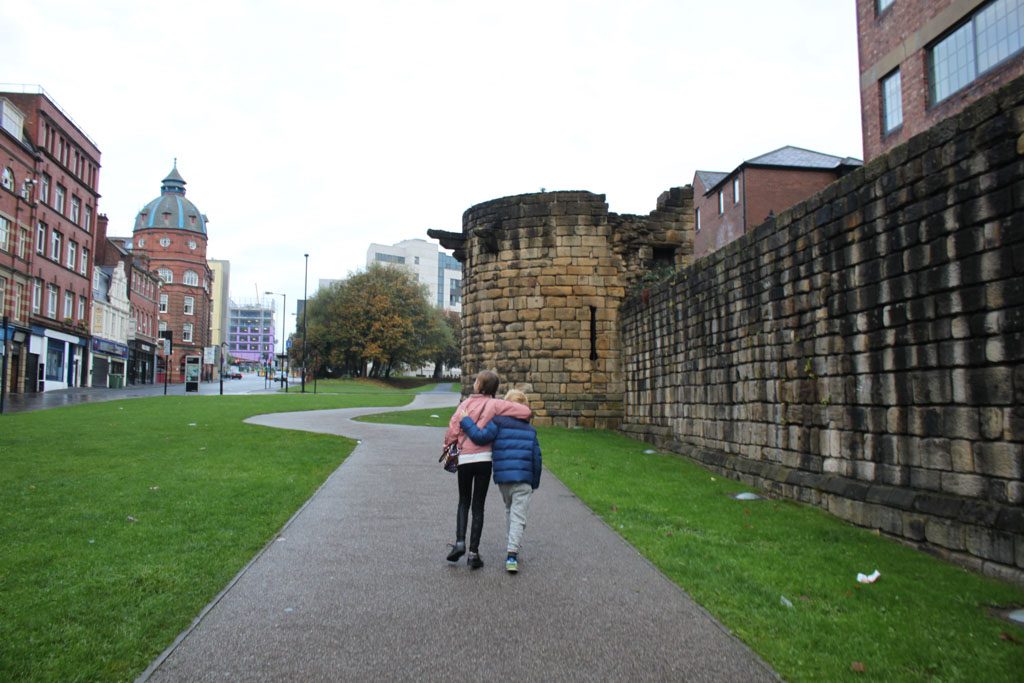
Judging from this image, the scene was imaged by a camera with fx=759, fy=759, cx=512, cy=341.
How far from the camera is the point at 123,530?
264 inches

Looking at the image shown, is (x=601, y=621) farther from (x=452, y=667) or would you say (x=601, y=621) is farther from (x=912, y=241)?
(x=912, y=241)

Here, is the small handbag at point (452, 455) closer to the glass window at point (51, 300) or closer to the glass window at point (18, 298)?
the glass window at point (18, 298)

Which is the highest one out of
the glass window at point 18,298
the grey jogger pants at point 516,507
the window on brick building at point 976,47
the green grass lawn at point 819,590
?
the window on brick building at point 976,47

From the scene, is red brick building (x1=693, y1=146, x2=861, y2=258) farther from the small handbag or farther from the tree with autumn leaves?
the tree with autumn leaves

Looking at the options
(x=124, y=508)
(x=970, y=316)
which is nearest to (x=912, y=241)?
(x=970, y=316)

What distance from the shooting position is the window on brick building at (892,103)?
22281 millimetres

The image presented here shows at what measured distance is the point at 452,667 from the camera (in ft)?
13.0

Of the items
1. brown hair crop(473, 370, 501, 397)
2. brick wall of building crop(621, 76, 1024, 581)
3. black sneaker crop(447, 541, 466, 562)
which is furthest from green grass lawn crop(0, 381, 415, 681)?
brick wall of building crop(621, 76, 1024, 581)

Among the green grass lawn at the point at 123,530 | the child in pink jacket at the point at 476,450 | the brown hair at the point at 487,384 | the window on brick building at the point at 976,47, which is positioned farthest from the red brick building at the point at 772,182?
the child in pink jacket at the point at 476,450

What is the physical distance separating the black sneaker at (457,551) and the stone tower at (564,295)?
1462cm

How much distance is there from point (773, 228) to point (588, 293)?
35.4ft

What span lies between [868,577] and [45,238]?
44833 mm

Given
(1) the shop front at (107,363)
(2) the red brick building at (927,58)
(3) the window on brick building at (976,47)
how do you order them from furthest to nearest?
(1) the shop front at (107,363)
(2) the red brick building at (927,58)
(3) the window on brick building at (976,47)

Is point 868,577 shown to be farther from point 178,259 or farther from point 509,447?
point 178,259
